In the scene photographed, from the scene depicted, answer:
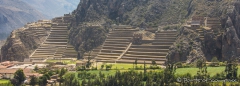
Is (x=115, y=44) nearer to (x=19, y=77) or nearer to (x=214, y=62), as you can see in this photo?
(x=214, y=62)

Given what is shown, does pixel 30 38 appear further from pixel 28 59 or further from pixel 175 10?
pixel 175 10

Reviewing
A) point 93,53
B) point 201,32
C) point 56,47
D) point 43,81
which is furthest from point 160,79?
point 56,47

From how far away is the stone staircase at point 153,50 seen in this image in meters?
101

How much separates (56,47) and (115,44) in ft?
75.0

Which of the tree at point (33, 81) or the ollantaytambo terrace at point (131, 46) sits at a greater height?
the ollantaytambo terrace at point (131, 46)

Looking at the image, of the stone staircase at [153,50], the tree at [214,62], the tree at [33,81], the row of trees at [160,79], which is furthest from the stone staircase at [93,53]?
the tree at [214,62]

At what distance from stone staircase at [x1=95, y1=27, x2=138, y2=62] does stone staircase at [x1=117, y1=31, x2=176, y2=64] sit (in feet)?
10.3

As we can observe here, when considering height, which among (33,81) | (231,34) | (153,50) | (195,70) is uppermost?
(231,34)

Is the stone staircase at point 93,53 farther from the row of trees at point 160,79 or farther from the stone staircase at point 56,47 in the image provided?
the row of trees at point 160,79

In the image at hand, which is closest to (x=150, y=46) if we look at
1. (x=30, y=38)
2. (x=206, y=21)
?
(x=206, y=21)

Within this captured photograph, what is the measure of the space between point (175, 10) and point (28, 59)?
48783mm

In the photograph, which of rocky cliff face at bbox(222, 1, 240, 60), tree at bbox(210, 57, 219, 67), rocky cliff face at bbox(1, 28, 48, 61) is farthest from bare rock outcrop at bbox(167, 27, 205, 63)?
rocky cliff face at bbox(1, 28, 48, 61)

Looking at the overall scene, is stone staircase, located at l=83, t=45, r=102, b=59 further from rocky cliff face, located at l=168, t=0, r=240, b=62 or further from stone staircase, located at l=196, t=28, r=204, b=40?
stone staircase, located at l=196, t=28, r=204, b=40

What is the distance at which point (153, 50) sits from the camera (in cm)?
10362
